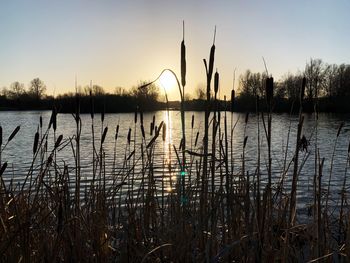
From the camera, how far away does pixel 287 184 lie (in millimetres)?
11188

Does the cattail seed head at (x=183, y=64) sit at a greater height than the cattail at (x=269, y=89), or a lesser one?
greater

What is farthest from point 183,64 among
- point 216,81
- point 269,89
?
point 269,89

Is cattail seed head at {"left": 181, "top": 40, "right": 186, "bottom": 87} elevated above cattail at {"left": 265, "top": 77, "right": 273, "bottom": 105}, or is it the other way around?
cattail seed head at {"left": 181, "top": 40, "right": 186, "bottom": 87}

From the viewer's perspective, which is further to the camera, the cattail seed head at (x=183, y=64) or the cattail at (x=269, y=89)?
the cattail at (x=269, y=89)

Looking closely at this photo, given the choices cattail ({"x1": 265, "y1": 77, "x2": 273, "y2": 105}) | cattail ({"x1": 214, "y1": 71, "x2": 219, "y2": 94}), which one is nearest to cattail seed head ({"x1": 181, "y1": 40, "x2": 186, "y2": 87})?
cattail ({"x1": 214, "y1": 71, "x2": 219, "y2": 94})

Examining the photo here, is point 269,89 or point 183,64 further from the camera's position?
point 269,89

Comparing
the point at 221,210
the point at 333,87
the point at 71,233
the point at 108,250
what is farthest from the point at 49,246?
the point at 333,87

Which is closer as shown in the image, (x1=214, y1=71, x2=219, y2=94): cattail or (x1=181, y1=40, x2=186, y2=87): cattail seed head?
(x1=181, y1=40, x2=186, y2=87): cattail seed head

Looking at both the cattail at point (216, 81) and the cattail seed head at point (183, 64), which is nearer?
the cattail seed head at point (183, 64)

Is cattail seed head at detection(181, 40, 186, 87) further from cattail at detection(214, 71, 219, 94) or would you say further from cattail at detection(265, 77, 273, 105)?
cattail at detection(265, 77, 273, 105)

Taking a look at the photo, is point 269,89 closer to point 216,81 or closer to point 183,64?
point 216,81

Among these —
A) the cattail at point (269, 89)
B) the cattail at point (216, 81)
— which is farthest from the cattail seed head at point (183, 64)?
the cattail at point (269, 89)

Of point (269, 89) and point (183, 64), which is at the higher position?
point (183, 64)

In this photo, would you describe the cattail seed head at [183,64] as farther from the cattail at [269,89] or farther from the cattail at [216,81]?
the cattail at [269,89]
